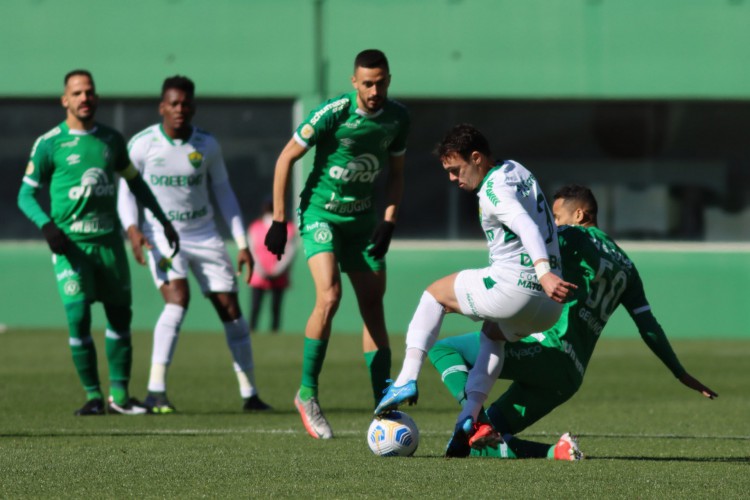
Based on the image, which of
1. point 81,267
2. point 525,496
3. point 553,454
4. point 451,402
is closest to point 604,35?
point 451,402

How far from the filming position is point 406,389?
7.05 m

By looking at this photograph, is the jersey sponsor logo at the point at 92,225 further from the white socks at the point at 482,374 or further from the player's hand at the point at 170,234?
the white socks at the point at 482,374

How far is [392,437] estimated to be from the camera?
24.7ft

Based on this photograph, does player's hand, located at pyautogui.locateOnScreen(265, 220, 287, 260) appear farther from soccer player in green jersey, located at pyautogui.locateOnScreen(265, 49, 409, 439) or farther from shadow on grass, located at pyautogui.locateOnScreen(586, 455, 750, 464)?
shadow on grass, located at pyautogui.locateOnScreen(586, 455, 750, 464)

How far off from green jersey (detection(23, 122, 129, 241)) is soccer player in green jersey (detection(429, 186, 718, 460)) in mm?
3374

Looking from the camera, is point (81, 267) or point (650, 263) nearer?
point (81, 267)

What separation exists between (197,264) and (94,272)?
2.57ft

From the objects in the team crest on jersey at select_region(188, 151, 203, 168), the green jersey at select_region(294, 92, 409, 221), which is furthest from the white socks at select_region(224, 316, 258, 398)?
the green jersey at select_region(294, 92, 409, 221)

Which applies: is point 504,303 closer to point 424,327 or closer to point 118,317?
point 424,327

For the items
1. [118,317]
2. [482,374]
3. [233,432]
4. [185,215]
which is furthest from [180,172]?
[482,374]

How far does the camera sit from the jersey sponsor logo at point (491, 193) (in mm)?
7070

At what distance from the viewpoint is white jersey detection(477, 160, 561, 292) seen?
280 inches

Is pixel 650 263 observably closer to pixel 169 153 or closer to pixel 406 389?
pixel 169 153

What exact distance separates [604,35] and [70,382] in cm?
1085
